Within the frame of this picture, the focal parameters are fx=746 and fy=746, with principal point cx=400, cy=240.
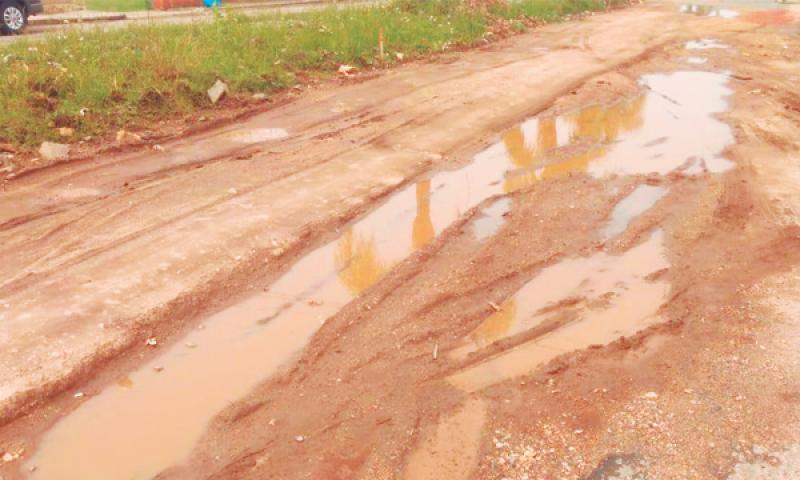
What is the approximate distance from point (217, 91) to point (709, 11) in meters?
20.3

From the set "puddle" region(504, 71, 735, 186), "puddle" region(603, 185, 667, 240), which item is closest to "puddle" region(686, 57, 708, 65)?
"puddle" region(504, 71, 735, 186)

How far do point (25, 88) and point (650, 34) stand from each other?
1480 centimetres

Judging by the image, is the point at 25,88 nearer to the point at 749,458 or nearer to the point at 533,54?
the point at 749,458

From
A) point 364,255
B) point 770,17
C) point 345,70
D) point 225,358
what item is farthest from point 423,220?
point 770,17

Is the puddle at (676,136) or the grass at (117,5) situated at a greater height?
the grass at (117,5)

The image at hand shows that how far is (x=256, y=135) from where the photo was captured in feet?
30.2

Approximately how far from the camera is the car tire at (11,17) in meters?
16.3

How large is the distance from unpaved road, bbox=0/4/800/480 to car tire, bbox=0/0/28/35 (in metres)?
10.2

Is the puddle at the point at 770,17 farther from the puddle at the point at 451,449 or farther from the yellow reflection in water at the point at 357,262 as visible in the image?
the puddle at the point at 451,449

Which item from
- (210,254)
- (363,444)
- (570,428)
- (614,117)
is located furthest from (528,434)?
(614,117)

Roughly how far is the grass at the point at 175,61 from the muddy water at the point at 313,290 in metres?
1.70

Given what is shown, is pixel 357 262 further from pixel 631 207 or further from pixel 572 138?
pixel 572 138

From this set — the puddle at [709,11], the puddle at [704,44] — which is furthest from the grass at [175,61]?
the puddle at [709,11]

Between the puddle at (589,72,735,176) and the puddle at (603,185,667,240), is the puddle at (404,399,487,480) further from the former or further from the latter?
the puddle at (589,72,735,176)
